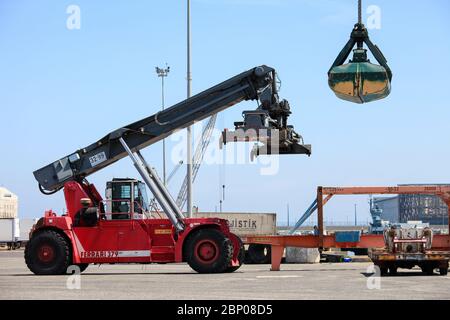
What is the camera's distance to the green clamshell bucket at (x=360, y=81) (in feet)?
54.7

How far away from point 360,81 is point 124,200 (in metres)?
10.5

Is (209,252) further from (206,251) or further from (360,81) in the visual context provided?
(360,81)

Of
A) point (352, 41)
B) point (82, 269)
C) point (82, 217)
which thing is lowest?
point (82, 269)

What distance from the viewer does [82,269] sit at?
85.3 ft

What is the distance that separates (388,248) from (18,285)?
34.5 ft

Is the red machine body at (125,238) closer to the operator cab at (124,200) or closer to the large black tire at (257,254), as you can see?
the operator cab at (124,200)

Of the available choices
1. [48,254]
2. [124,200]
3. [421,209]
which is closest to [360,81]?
[124,200]

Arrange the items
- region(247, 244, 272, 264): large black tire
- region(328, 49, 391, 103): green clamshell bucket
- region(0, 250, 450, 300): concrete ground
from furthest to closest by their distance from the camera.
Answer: region(247, 244, 272, 264): large black tire < region(328, 49, 391, 103): green clamshell bucket < region(0, 250, 450, 300): concrete ground

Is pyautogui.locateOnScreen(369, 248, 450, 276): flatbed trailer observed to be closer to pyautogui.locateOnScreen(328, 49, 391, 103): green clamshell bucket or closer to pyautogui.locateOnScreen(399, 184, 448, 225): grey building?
pyautogui.locateOnScreen(328, 49, 391, 103): green clamshell bucket

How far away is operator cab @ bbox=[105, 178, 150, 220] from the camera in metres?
25.2

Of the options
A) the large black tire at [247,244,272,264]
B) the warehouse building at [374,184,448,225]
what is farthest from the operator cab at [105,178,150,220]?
the warehouse building at [374,184,448,225]
